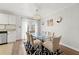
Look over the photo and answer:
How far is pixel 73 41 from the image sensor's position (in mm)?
3125

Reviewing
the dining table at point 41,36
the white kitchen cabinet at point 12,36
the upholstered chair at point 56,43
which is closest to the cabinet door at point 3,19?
the white kitchen cabinet at point 12,36

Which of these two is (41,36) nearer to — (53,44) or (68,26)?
(53,44)

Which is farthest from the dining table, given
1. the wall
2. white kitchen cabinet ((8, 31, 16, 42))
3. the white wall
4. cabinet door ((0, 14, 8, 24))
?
cabinet door ((0, 14, 8, 24))

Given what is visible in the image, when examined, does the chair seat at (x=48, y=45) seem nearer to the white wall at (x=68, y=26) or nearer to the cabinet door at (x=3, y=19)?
the white wall at (x=68, y=26)

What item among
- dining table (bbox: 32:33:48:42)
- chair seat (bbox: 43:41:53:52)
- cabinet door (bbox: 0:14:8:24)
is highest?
cabinet door (bbox: 0:14:8:24)

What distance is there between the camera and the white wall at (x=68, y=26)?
8.96 feet

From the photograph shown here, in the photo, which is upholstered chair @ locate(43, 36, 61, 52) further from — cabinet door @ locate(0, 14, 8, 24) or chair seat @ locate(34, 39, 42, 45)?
cabinet door @ locate(0, 14, 8, 24)

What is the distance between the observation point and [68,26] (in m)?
3.08

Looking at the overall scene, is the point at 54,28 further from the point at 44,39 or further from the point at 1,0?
the point at 1,0

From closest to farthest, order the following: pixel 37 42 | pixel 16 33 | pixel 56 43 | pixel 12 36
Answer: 1. pixel 56 43
2. pixel 16 33
3. pixel 12 36
4. pixel 37 42

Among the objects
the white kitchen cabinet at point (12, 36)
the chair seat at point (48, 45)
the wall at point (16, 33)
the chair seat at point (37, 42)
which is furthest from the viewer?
the chair seat at point (37, 42)

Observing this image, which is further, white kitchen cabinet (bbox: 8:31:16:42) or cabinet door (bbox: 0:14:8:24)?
white kitchen cabinet (bbox: 8:31:16:42)

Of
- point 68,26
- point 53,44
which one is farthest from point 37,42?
point 68,26

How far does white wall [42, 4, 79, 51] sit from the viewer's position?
273 centimetres
